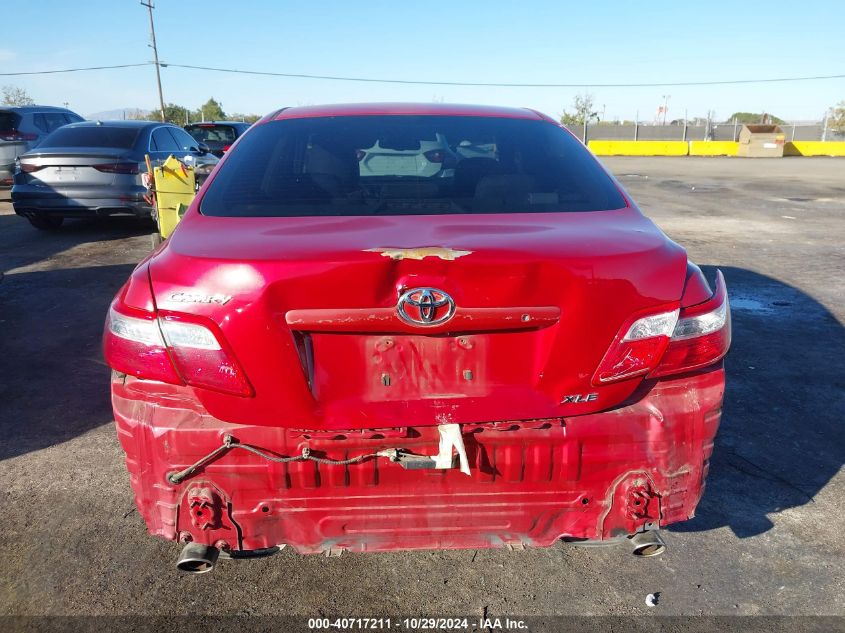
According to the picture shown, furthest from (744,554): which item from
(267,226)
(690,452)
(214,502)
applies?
(267,226)

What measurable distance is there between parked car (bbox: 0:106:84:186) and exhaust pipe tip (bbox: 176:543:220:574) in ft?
39.8

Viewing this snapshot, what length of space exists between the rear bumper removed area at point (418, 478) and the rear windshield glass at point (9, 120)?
13228mm

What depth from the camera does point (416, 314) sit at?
1.80 m

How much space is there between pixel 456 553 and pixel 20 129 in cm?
1365

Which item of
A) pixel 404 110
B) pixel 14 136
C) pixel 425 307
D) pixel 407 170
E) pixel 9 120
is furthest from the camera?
pixel 9 120

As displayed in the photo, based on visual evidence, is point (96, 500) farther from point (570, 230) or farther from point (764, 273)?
point (764, 273)

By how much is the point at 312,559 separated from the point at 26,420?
2.19 meters

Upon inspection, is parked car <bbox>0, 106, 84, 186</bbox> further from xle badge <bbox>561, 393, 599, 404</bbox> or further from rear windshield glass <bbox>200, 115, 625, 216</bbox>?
xle badge <bbox>561, 393, 599, 404</bbox>

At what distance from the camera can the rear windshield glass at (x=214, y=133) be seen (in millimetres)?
17109

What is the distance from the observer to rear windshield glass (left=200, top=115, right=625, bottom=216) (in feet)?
7.76

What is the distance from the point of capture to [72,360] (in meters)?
4.70

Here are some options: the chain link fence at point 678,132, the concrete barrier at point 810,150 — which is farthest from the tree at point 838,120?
the concrete barrier at point 810,150

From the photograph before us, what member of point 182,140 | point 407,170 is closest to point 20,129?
point 182,140

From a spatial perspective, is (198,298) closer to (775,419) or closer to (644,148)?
(775,419)
